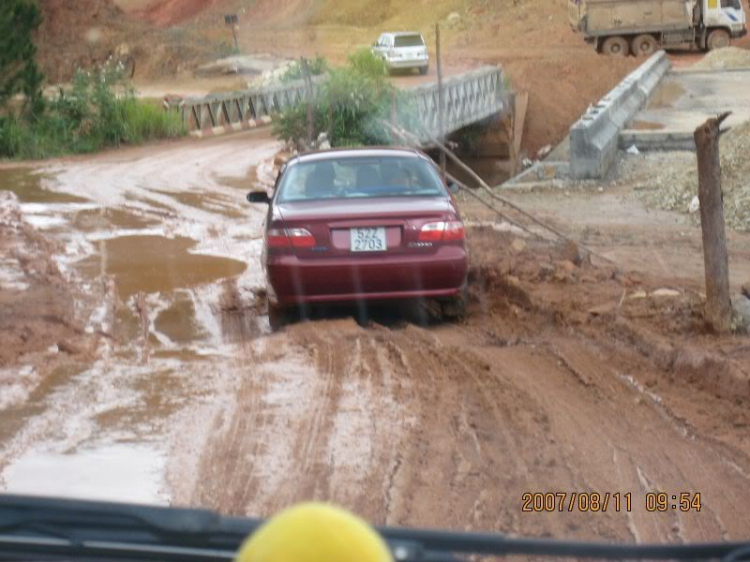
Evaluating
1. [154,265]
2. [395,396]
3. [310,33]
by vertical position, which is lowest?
[310,33]

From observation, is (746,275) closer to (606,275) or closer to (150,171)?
(606,275)

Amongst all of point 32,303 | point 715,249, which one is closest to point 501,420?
point 715,249

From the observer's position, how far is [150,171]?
76.2ft

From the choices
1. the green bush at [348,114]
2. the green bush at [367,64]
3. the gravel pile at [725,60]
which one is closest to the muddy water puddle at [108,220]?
the green bush at [348,114]

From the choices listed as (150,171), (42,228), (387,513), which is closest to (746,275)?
(387,513)

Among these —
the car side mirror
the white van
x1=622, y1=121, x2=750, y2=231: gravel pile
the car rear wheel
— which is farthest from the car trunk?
the white van

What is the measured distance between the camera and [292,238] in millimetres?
9391

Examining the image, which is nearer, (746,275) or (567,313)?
(567,313)

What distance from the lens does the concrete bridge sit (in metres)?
30.4

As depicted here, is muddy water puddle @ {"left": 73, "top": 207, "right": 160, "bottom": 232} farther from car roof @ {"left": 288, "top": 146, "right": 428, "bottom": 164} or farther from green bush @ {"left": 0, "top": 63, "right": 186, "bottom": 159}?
green bush @ {"left": 0, "top": 63, "right": 186, "bottom": 159}

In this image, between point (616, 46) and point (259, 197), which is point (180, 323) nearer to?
point (259, 197)

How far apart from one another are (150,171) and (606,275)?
1393 cm

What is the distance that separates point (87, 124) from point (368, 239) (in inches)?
808

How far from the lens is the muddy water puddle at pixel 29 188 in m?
19.1
